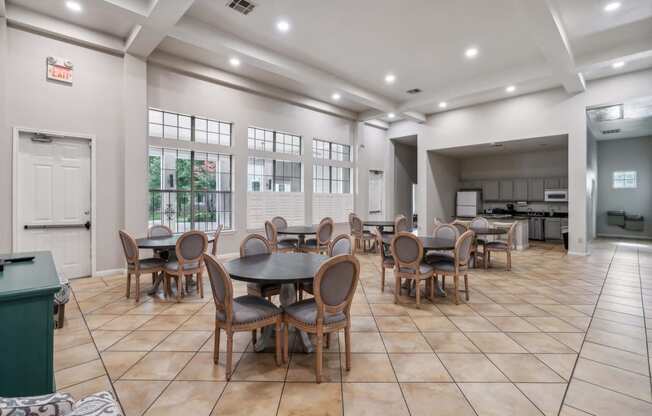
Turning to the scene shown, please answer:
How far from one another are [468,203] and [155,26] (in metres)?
9.87

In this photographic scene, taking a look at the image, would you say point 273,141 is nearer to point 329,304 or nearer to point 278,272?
point 278,272

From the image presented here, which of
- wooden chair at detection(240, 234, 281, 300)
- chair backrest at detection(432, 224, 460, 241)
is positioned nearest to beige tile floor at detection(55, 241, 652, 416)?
wooden chair at detection(240, 234, 281, 300)

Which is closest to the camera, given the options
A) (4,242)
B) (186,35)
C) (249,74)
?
(4,242)

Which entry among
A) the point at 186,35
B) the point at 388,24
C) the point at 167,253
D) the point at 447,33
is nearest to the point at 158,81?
the point at 186,35

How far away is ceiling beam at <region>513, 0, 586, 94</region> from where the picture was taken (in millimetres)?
3982

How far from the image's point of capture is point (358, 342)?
9.32ft

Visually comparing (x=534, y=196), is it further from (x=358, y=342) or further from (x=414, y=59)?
(x=358, y=342)

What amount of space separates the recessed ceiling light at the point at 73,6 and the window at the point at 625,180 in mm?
14377

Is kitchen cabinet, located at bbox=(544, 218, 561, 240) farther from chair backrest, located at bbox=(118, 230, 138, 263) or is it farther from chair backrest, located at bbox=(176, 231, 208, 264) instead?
chair backrest, located at bbox=(118, 230, 138, 263)

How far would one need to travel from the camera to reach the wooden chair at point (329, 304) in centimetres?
219

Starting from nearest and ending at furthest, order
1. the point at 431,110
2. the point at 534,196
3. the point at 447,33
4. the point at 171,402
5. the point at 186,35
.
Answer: the point at 171,402, the point at 186,35, the point at 447,33, the point at 431,110, the point at 534,196

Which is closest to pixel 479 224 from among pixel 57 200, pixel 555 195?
pixel 555 195

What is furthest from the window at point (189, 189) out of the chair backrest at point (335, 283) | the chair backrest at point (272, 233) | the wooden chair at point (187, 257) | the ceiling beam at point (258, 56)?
the chair backrest at point (335, 283)

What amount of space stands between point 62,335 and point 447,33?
20.9ft
